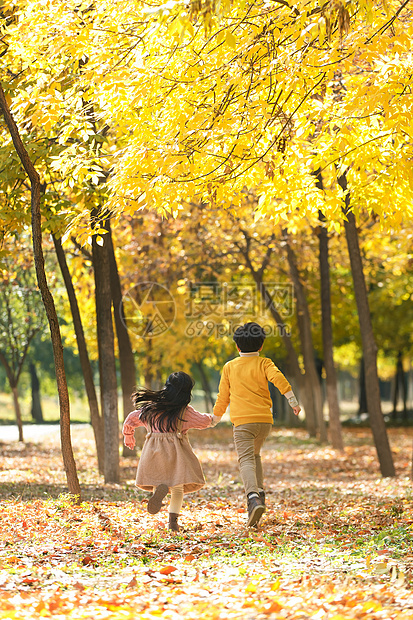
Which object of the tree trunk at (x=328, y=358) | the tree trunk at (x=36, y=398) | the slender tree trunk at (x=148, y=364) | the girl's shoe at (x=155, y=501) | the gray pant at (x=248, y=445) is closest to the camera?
the girl's shoe at (x=155, y=501)

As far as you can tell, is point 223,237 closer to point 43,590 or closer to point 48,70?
point 48,70

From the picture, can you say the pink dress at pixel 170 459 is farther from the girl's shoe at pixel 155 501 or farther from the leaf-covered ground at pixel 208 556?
the leaf-covered ground at pixel 208 556

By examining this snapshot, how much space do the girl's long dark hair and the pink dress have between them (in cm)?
6

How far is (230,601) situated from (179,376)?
263 centimetres

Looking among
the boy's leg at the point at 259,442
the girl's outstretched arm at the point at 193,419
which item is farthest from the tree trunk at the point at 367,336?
the girl's outstretched arm at the point at 193,419

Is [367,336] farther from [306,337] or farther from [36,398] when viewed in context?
[36,398]

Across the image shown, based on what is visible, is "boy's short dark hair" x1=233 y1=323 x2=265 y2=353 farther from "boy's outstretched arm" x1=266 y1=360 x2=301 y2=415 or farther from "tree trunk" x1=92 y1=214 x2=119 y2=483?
"tree trunk" x1=92 y1=214 x2=119 y2=483

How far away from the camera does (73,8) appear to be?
7.07 meters

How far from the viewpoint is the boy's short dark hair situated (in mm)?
6641

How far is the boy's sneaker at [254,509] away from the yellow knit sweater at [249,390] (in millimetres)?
703

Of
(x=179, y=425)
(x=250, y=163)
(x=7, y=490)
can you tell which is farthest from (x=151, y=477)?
(x=7, y=490)

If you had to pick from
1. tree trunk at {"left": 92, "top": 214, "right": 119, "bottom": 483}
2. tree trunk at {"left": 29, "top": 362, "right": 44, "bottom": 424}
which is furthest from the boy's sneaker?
tree trunk at {"left": 29, "top": 362, "right": 44, "bottom": 424}

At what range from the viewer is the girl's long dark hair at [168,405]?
6352 millimetres

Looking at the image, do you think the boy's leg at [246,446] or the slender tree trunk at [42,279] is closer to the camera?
the boy's leg at [246,446]
